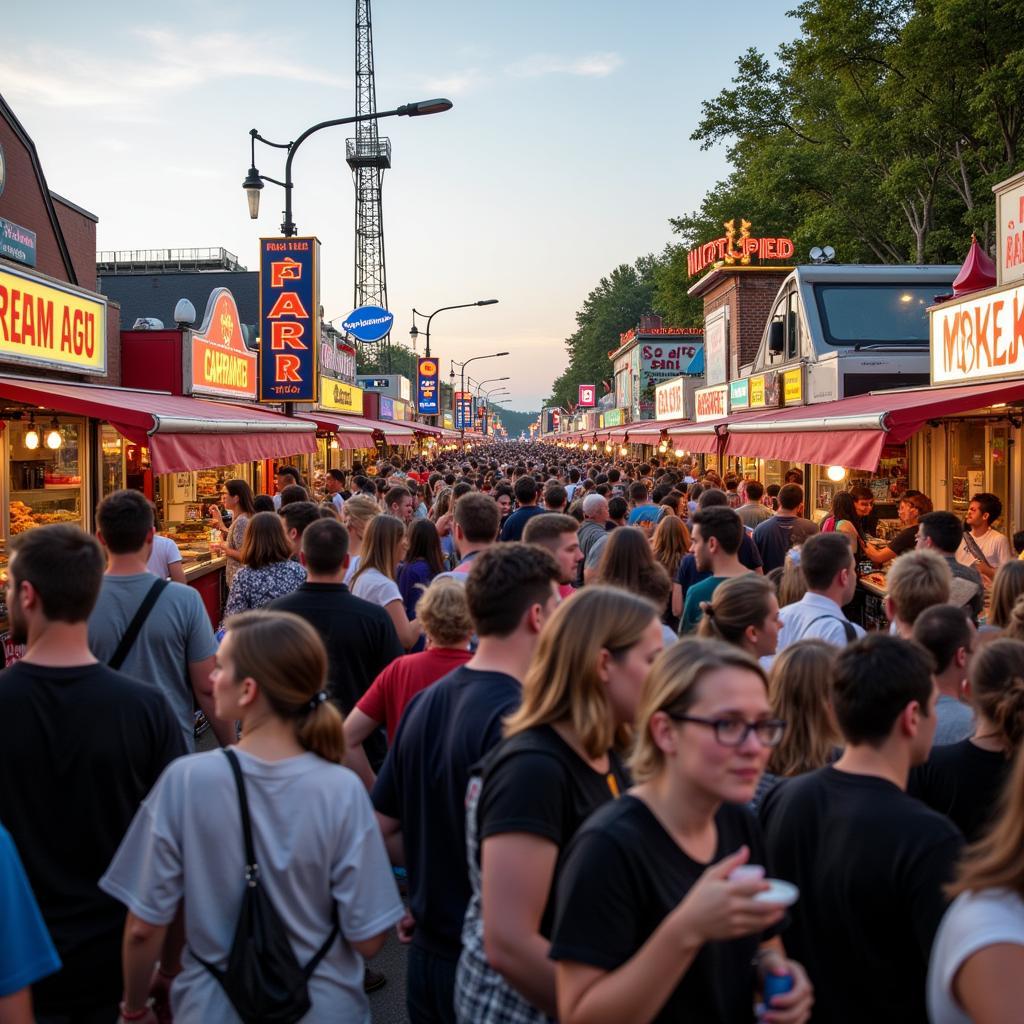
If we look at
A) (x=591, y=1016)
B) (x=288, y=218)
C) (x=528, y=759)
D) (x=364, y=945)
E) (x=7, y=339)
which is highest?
(x=288, y=218)

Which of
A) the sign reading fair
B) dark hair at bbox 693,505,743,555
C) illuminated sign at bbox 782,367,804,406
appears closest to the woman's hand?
dark hair at bbox 693,505,743,555

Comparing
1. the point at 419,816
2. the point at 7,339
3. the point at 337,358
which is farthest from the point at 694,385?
the point at 419,816

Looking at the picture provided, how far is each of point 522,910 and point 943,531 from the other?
5101 mm

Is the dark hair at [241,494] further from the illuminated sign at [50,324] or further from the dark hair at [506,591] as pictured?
the dark hair at [506,591]

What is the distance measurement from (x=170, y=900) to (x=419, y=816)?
0.74m

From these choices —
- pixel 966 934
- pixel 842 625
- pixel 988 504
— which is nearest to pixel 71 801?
pixel 966 934

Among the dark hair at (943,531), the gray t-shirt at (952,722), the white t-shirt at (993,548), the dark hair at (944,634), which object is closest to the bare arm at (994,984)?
the gray t-shirt at (952,722)

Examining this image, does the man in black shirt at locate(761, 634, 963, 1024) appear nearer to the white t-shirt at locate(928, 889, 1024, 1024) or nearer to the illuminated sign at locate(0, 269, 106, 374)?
the white t-shirt at locate(928, 889, 1024, 1024)

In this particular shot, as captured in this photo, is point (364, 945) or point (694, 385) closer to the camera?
point (364, 945)

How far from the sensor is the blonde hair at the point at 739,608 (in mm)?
4367

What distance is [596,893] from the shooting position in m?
1.96

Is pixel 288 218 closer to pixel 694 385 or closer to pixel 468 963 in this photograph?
pixel 468 963

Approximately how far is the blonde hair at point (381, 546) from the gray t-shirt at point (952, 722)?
3.59 metres

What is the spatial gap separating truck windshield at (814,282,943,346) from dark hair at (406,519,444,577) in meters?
11.6
